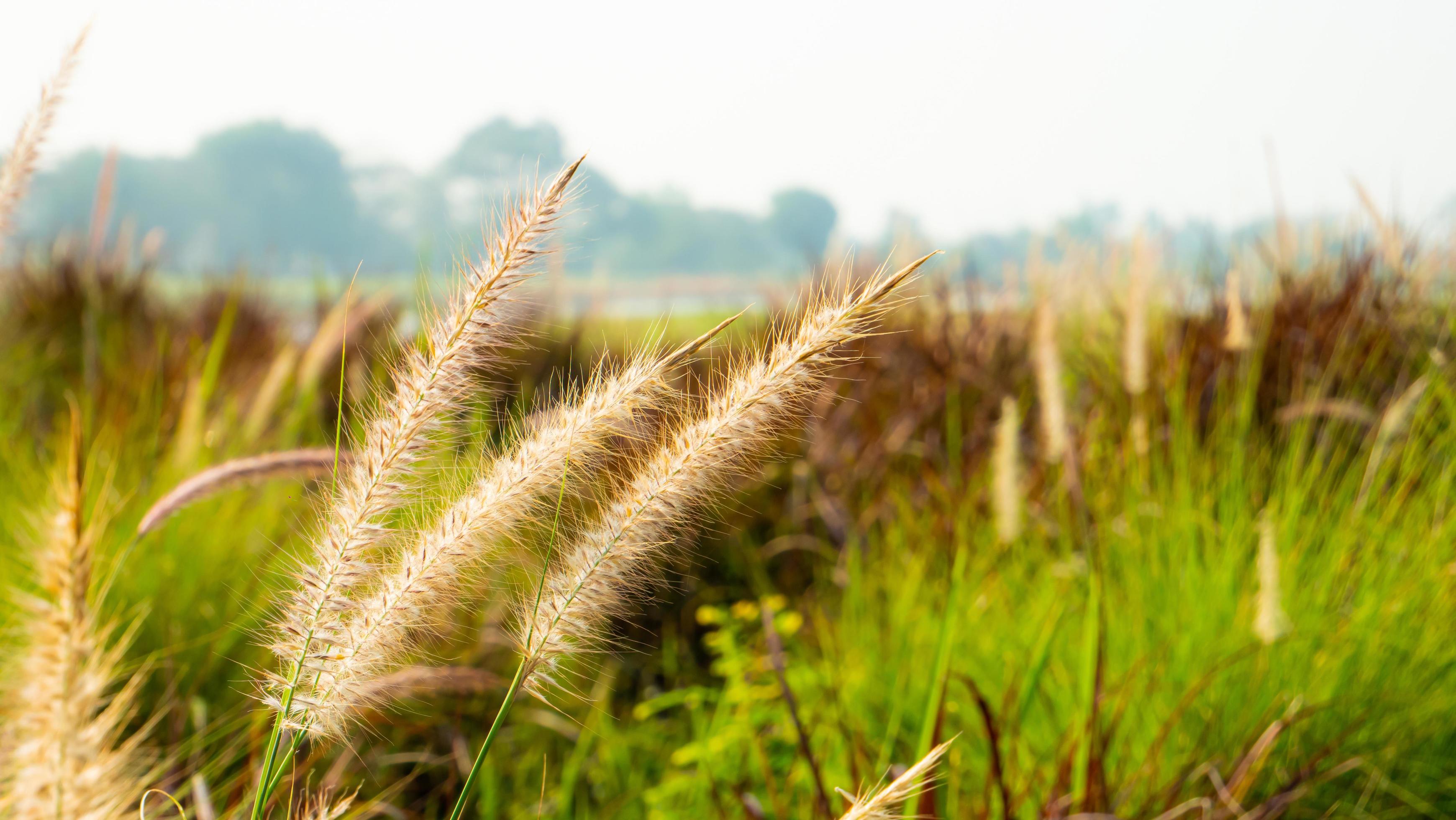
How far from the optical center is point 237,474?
136cm

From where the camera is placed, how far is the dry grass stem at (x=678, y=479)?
29.1 inches

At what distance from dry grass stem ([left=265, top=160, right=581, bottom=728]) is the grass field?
5cm

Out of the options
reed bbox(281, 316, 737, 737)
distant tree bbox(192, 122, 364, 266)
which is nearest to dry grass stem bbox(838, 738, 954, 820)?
reed bbox(281, 316, 737, 737)

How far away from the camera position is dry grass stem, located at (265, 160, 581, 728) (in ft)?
2.50

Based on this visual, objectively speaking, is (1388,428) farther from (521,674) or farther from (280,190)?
(280,190)

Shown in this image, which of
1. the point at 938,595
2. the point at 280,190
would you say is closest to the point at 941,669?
the point at 938,595

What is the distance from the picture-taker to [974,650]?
8.57ft

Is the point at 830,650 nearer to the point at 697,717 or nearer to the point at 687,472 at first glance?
the point at 697,717

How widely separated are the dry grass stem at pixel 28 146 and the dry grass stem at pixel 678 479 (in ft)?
4.00

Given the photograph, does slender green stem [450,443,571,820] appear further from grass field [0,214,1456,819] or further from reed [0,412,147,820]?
reed [0,412,147,820]

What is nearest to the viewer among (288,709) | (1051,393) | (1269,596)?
(288,709)

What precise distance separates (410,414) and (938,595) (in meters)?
2.56

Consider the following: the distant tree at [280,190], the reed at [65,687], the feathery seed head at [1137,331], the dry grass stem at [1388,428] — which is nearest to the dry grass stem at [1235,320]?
the feathery seed head at [1137,331]

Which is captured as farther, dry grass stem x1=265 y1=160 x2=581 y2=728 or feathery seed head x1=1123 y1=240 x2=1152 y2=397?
feathery seed head x1=1123 y1=240 x2=1152 y2=397
